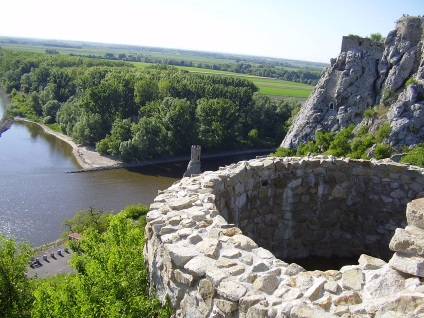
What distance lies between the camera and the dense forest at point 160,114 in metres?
55.7

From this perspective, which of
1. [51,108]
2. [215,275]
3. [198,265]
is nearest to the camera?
[215,275]

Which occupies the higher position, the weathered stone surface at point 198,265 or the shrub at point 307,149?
the weathered stone surface at point 198,265

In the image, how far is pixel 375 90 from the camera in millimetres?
40531

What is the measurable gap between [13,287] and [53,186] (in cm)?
3810

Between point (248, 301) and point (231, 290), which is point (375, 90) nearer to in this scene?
point (231, 290)

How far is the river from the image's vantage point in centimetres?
3525

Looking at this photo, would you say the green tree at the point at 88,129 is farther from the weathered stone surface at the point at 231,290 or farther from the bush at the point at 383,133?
the weathered stone surface at the point at 231,290

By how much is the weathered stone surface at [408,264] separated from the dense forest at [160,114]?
5041cm

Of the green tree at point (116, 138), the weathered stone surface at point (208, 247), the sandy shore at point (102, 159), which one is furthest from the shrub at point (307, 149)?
the weathered stone surface at point (208, 247)

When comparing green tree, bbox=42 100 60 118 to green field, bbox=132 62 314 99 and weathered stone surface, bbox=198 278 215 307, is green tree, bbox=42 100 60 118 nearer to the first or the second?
green field, bbox=132 62 314 99

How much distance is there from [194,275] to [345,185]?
509 cm

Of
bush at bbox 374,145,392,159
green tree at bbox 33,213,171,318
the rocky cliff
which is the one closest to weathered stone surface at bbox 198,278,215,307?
green tree at bbox 33,213,171,318

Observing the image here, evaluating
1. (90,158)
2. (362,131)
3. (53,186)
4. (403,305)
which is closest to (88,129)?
(90,158)

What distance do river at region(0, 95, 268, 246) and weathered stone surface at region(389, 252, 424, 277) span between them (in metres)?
30.5
